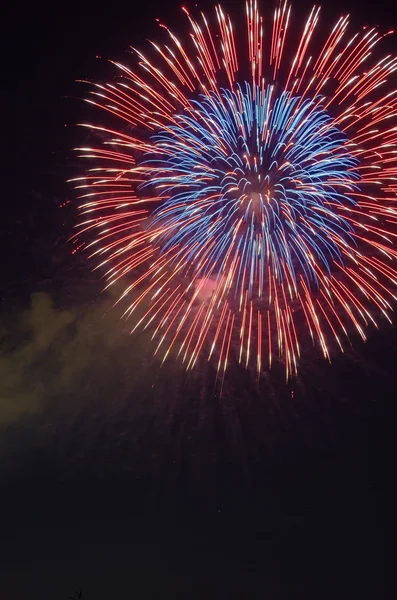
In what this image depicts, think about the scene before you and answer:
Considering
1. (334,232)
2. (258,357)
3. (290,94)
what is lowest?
(258,357)

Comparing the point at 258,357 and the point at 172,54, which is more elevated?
the point at 172,54

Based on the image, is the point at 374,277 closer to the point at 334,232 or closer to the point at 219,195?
the point at 334,232

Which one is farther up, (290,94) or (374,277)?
(290,94)

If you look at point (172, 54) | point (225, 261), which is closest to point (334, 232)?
point (225, 261)

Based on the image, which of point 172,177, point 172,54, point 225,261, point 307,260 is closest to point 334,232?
point 307,260

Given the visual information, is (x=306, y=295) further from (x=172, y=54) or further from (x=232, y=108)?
(x=172, y=54)

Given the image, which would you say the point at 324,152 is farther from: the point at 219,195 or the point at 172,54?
the point at 172,54


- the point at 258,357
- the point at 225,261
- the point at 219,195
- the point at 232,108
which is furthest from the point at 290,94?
the point at 258,357
